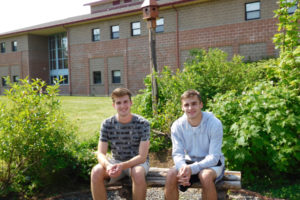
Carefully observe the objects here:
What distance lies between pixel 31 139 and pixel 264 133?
3156mm

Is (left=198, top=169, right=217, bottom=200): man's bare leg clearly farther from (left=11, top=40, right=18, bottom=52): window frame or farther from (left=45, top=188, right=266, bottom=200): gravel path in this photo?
(left=11, top=40, right=18, bottom=52): window frame

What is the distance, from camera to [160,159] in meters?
5.64

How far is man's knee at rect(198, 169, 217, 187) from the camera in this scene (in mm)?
2979

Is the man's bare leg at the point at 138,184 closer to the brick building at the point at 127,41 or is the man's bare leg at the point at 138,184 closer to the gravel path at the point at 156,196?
the gravel path at the point at 156,196

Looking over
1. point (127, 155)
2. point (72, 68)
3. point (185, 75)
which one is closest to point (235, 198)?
point (127, 155)

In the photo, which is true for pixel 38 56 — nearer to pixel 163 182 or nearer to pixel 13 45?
pixel 13 45

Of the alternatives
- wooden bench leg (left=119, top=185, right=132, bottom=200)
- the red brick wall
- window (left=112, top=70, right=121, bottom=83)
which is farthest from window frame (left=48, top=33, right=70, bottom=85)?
wooden bench leg (left=119, top=185, right=132, bottom=200)

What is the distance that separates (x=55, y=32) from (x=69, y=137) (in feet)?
88.7

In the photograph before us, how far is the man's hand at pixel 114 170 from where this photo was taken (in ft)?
10.3

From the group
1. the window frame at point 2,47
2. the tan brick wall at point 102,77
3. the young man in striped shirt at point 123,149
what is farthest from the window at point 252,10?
the window frame at point 2,47

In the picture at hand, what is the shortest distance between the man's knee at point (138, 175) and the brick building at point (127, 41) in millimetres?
15418

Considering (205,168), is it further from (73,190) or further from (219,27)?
(219,27)

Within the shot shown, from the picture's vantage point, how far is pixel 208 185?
296cm

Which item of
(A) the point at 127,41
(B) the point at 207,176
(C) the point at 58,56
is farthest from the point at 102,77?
(B) the point at 207,176
